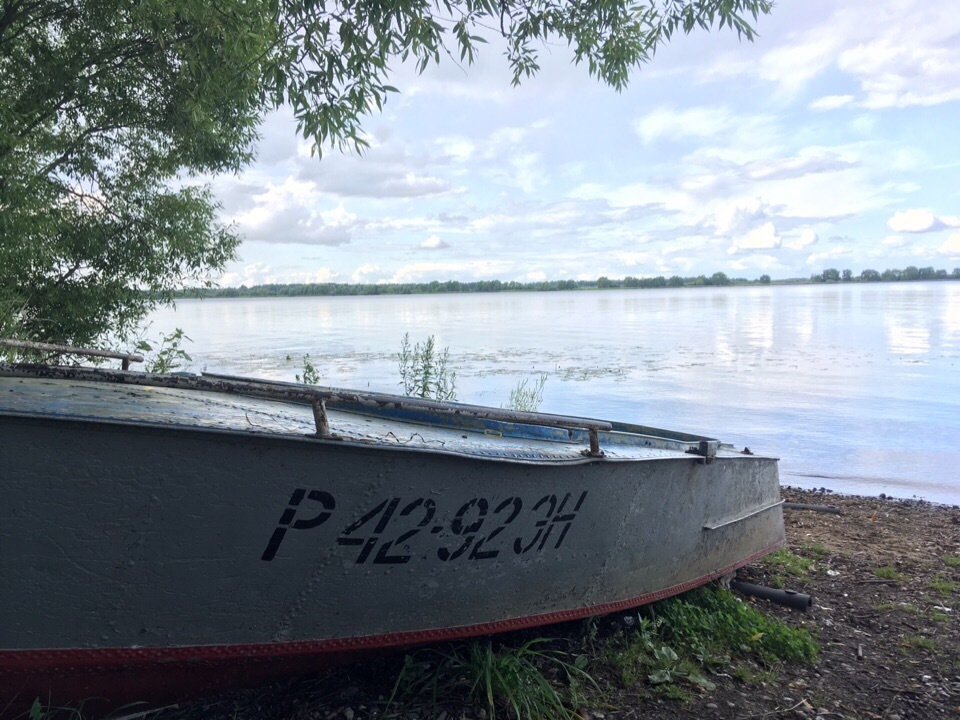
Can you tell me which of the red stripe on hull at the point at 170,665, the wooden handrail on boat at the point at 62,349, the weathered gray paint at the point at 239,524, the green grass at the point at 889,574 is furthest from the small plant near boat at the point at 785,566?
the wooden handrail on boat at the point at 62,349

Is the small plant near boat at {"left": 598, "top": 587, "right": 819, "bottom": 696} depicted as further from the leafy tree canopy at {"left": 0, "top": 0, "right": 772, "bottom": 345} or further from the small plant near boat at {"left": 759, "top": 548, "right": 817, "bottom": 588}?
the leafy tree canopy at {"left": 0, "top": 0, "right": 772, "bottom": 345}

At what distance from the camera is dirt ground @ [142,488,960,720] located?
3.39 metres

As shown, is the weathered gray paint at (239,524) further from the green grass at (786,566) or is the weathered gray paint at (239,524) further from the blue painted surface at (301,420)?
the green grass at (786,566)

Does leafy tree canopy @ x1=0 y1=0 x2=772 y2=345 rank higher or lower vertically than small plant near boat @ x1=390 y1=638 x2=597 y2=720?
higher

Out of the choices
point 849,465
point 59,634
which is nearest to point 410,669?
point 59,634

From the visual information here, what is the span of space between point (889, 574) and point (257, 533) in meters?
4.98

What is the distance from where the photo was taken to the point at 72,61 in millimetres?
7656

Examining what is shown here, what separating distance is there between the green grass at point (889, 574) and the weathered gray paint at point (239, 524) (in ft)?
9.47

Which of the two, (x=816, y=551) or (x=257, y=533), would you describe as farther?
(x=816, y=551)

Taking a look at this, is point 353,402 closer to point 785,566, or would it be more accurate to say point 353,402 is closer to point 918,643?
point 918,643

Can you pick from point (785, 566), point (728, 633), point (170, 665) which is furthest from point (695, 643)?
point (170, 665)

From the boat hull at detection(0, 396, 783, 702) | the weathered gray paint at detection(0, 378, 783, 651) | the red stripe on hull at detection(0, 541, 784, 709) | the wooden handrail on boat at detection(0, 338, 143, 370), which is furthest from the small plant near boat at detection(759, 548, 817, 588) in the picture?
the wooden handrail on boat at detection(0, 338, 143, 370)

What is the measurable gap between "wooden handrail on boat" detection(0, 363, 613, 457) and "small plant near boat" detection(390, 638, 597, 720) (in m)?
1.10

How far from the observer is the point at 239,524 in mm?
2984
